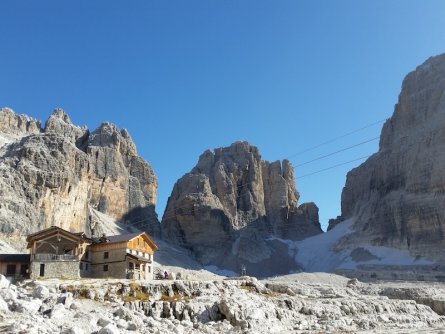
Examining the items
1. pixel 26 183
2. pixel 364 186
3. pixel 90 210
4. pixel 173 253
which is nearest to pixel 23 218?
pixel 26 183

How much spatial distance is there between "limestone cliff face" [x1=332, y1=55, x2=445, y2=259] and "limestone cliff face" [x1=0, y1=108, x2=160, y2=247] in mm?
72472

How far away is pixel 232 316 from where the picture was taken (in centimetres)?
4616

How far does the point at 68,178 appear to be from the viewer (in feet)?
393

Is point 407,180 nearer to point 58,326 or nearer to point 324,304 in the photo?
point 324,304

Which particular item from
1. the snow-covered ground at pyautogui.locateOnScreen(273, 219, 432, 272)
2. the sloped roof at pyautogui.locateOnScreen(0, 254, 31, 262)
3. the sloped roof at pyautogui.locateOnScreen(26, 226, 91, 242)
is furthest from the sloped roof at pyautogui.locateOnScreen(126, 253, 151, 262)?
the snow-covered ground at pyautogui.locateOnScreen(273, 219, 432, 272)

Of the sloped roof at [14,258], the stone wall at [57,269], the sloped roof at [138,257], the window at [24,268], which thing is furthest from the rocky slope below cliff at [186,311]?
the sloped roof at [14,258]

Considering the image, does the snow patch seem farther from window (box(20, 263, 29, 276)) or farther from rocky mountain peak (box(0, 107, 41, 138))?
window (box(20, 263, 29, 276))

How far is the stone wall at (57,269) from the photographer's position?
61156 mm

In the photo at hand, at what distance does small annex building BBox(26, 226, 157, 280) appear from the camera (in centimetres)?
6232

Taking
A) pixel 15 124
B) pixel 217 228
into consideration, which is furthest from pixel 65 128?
pixel 217 228

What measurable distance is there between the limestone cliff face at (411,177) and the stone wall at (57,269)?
110 m

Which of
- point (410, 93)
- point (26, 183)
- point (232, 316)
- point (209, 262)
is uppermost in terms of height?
point (410, 93)

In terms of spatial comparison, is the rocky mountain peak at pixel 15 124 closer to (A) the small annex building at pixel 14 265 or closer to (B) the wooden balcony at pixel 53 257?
(A) the small annex building at pixel 14 265

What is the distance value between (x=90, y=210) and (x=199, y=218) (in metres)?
43.0
